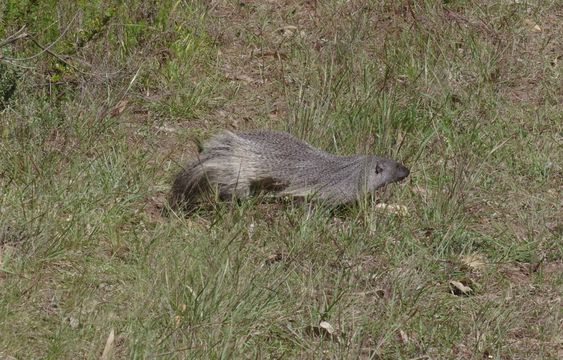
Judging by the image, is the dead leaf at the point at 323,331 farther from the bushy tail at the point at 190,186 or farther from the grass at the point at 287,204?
the bushy tail at the point at 190,186

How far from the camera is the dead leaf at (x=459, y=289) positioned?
534 centimetres

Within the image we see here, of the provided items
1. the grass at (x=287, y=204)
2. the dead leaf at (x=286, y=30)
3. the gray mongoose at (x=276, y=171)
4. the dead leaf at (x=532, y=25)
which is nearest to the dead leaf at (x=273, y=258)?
the grass at (x=287, y=204)

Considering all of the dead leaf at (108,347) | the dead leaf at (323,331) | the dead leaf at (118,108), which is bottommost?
the dead leaf at (118,108)

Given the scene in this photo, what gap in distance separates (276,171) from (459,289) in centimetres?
144

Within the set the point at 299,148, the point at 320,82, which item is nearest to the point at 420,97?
the point at 320,82

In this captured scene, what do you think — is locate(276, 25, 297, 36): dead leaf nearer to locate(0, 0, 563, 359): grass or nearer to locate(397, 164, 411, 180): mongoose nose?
locate(0, 0, 563, 359): grass

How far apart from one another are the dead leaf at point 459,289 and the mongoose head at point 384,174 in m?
1.08

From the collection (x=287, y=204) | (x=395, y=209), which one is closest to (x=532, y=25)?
(x=395, y=209)

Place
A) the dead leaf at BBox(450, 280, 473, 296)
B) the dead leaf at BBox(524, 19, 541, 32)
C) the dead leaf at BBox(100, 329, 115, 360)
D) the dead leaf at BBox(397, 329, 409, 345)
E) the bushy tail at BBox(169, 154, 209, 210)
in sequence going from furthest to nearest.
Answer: the dead leaf at BBox(524, 19, 541, 32) < the bushy tail at BBox(169, 154, 209, 210) < the dead leaf at BBox(450, 280, 473, 296) < the dead leaf at BBox(397, 329, 409, 345) < the dead leaf at BBox(100, 329, 115, 360)

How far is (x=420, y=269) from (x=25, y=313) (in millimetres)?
2107

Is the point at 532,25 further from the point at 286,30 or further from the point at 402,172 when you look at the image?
the point at 402,172

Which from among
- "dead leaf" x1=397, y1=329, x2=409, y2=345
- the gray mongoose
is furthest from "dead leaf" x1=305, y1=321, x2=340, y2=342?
the gray mongoose

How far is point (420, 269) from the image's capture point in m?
5.43

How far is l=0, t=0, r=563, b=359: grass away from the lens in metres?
4.58
